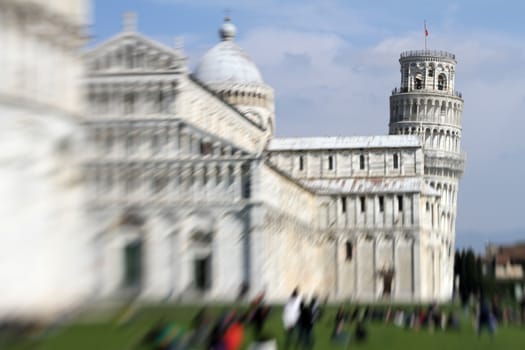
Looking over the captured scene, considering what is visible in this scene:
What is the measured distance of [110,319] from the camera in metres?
11.7

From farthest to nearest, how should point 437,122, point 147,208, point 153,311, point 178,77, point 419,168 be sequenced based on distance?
point 437,122 < point 419,168 < point 178,77 < point 153,311 < point 147,208

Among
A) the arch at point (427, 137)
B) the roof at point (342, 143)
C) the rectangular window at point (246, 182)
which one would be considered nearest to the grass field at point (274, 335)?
the rectangular window at point (246, 182)

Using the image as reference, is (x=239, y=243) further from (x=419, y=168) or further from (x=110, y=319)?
(x=110, y=319)

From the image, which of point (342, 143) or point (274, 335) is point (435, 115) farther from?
point (274, 335)

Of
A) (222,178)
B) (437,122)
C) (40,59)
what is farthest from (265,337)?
(437,122)

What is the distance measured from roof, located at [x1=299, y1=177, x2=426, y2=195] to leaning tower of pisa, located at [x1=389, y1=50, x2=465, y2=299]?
21.6 m

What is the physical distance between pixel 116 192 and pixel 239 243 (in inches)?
1778

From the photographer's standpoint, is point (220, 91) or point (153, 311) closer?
point (153, 311)

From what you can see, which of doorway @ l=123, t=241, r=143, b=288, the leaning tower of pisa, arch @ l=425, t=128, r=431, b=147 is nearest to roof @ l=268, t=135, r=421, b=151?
the leaning tower of pisa

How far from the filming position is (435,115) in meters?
118

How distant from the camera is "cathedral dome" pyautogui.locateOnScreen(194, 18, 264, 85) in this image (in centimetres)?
9381

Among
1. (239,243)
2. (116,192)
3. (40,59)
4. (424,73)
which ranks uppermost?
(424,73)

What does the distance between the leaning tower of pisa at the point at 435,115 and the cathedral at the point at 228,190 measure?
0.16m

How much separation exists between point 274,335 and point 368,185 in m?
58.4
